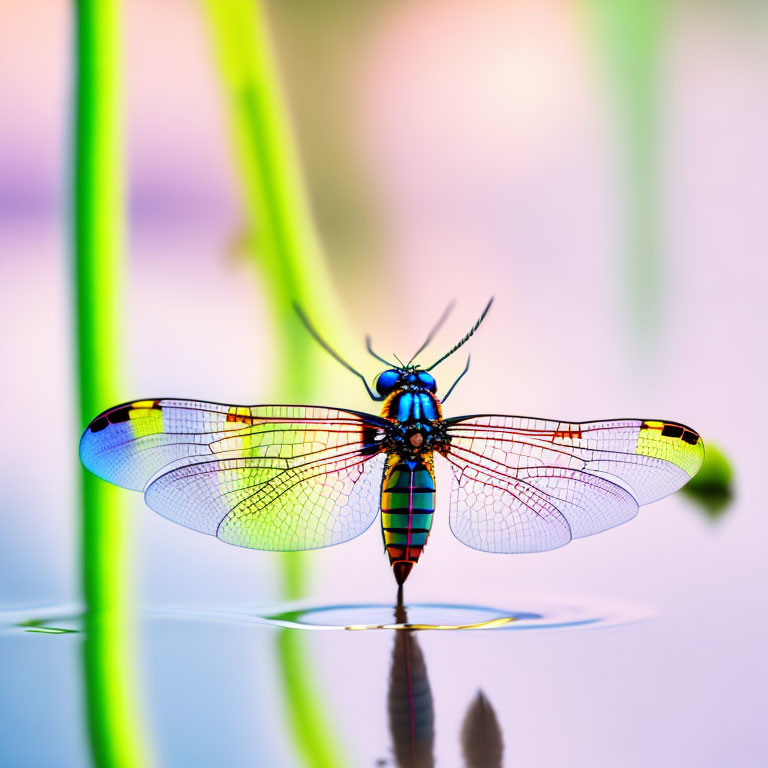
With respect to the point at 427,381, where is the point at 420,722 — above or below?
below

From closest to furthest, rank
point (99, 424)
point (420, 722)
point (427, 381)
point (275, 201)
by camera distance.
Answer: point (420, 722)
point (99, 424)
point (427, 381)
point (275, 201)

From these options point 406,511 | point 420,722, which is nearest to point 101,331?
point 406,511

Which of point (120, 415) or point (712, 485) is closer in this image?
Result: point (120, 415)

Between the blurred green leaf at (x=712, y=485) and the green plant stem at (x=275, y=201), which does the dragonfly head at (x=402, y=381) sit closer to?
the green plant stem at (x=275, y=201)

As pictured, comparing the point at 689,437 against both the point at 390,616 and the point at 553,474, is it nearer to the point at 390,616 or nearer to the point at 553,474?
the point at 553,474

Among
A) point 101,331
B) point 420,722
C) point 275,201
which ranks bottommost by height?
point 420,722

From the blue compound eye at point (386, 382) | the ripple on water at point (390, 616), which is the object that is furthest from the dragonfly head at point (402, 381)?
the ripple on water at point (390, 616)

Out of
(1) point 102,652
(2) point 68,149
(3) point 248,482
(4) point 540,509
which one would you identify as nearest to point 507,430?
(4) point 540,509
